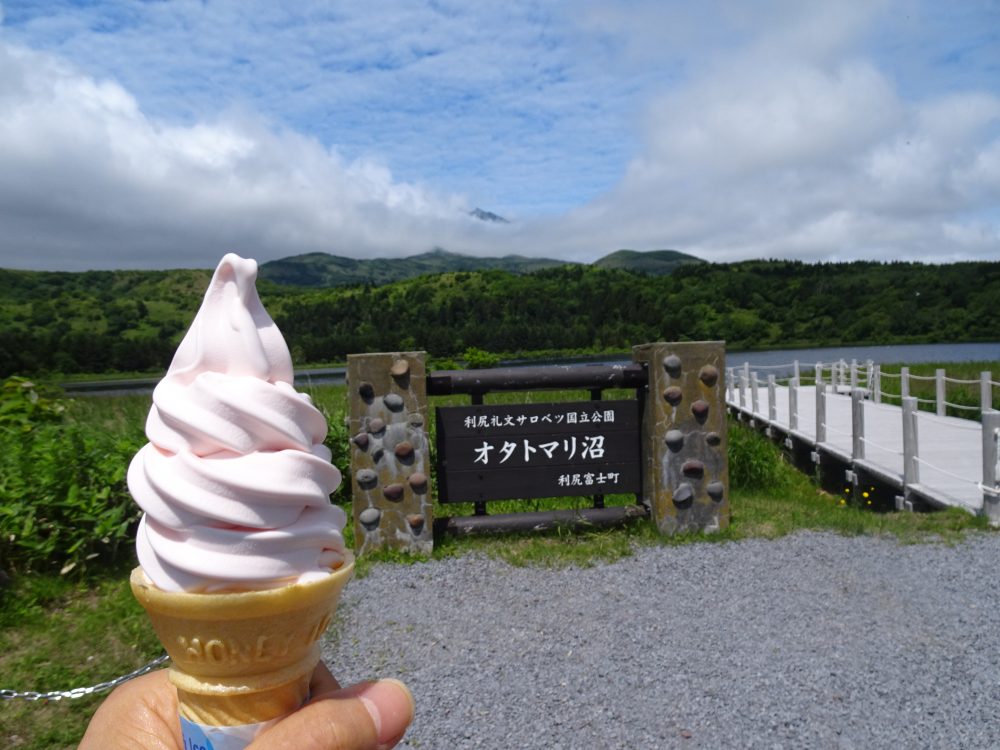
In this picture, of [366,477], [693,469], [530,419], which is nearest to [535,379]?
[530,419]

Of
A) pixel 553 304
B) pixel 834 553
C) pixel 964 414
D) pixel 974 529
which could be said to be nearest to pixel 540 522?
pixel 834 553

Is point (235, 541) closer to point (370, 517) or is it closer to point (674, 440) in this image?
point (370, 517)

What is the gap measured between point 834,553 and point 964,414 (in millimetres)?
12227

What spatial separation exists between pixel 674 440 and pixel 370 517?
2600 millimetres

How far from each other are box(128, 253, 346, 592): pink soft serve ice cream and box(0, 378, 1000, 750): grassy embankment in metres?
2.61

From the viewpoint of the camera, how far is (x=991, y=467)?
22.5 feet

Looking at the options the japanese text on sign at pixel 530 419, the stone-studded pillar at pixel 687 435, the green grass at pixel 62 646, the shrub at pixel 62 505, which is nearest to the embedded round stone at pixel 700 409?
A: the stone-studded pillar at pixel 687 435

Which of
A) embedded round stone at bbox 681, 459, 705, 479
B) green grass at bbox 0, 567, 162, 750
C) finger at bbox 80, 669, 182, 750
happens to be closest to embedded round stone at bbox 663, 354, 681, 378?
embedded round stone at bbox 681, 459, 705, 479

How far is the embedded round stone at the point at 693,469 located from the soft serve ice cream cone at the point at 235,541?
4.96 metres

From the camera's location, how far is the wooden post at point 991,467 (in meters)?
6.69

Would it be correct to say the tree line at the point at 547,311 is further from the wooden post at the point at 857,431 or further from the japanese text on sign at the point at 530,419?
the japanese text on sign at the point at 530,419

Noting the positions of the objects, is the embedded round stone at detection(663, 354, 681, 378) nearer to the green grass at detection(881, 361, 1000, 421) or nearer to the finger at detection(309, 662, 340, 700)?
the finger at detection(309, 662, 340, 700)

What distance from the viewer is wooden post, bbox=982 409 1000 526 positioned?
263 inches

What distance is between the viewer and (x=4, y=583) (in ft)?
15.7
